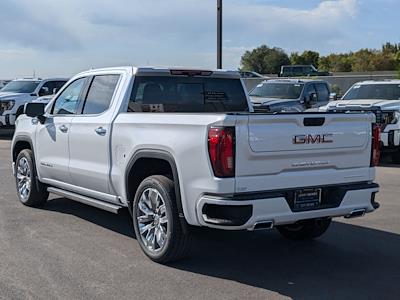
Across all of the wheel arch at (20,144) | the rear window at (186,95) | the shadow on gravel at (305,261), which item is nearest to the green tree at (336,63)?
the wheel arch at (20,144)

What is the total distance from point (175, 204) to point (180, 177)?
1.04 feet

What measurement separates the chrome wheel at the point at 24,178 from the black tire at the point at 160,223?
2.89 meters

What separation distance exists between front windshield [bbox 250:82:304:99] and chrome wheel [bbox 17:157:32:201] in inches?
402

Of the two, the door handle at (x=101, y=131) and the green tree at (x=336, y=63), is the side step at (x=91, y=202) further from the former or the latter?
the green tree at (x=336, y=63)

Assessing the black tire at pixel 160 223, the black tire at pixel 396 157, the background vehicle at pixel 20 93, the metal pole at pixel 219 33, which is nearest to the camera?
the black tire at pixel 160 223

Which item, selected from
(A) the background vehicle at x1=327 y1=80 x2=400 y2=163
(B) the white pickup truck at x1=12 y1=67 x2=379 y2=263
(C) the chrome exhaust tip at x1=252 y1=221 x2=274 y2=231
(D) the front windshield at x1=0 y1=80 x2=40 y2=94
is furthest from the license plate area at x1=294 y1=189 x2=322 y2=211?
(D) the front windshield at x1=0 y1=80 x2=40 y2=94

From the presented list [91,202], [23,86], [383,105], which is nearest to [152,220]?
[91,202]

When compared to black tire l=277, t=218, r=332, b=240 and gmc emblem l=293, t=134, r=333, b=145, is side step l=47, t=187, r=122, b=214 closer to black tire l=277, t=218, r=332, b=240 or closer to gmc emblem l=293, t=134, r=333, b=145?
black tire l=277, t=218, r=332, b=240

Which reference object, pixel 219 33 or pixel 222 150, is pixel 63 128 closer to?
pixel 222 150

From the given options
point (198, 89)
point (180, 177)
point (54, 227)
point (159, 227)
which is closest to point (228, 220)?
point (180, 177)

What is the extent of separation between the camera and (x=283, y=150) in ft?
17.8

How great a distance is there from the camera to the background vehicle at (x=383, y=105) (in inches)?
539

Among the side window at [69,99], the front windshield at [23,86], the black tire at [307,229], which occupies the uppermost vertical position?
the side window at [69,99]

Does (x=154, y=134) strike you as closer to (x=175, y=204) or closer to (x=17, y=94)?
(x=175, y=204)
